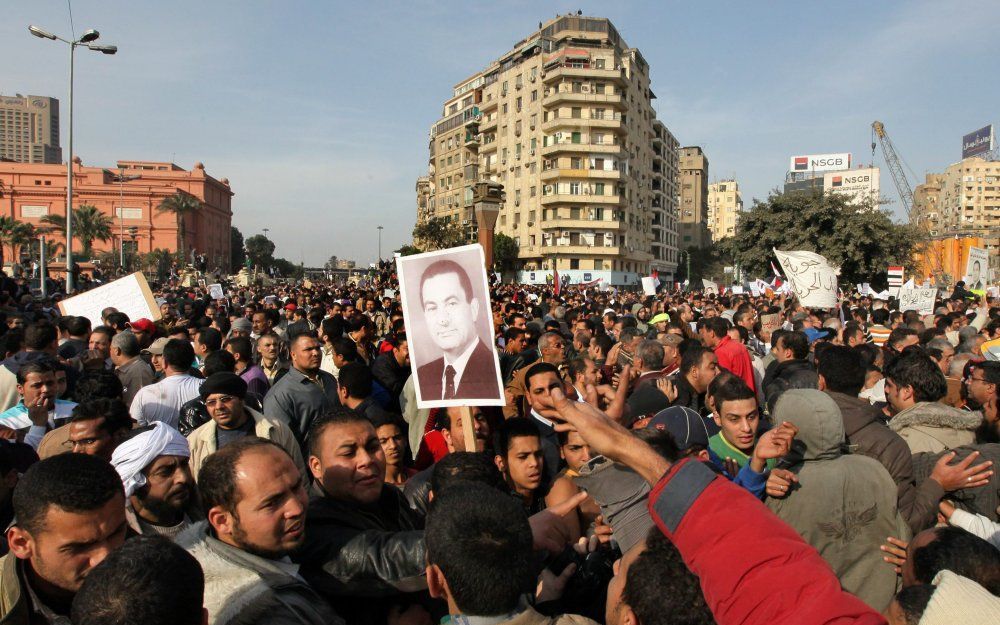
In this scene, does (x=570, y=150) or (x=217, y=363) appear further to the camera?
(x=570, y=150)

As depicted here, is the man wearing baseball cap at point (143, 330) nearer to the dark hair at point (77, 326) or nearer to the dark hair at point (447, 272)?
the dark hair at point (77, 326)

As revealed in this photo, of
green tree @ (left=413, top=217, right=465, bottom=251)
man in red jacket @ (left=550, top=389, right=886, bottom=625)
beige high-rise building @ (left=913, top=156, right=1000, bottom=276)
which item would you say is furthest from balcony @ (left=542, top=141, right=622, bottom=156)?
beige high-rise building @ (left=913, top=156, right=1000, bottom=276)

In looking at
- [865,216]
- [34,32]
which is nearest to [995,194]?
[865,216]

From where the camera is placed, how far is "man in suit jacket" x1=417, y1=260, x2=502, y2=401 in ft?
12.4

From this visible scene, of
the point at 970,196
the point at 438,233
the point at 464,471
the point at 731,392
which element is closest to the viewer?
the point at 464,471

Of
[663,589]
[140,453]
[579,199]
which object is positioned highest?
[579,199]

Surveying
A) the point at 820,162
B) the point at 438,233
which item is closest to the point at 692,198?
the point at 820,162

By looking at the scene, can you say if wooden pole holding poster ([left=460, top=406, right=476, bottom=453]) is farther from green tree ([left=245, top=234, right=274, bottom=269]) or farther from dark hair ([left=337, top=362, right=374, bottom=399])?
green tree ([left=245, top=234, right=274, bottom=269])

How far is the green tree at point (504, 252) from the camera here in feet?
210

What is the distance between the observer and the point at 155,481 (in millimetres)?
3223

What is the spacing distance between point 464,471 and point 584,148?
6165cm

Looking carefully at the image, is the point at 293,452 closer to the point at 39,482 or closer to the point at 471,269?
the point at 471,269

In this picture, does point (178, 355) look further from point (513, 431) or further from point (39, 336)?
point (513, 431)

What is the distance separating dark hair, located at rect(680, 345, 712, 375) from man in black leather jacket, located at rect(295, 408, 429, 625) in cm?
342
